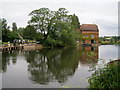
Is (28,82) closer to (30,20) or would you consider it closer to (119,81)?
(119,81)

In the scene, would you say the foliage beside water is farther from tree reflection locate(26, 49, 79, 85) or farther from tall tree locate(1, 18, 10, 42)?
tall tree locate(1, 18, 10, 42)

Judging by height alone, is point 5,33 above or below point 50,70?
above

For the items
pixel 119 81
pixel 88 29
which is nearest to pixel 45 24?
pixel 88 29

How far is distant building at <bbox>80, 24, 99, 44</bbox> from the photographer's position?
62.3 meters

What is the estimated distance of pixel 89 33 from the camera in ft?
206

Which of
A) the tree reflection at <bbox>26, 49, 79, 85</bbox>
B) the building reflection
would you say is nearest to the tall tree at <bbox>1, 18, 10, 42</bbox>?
the building reflection

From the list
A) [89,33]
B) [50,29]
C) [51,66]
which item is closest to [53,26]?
[50,29]

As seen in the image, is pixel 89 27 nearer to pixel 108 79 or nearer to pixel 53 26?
pixel 53 26

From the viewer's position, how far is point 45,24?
45188mm

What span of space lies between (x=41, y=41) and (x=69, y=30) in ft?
27.9

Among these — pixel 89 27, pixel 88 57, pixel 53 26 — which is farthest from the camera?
pixel 89 27

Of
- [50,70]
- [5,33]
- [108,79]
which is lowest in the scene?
[50,70]

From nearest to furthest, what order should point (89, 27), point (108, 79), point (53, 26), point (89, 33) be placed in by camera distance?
point (108, 79) → point (53, 26) → point (89, 33) → point (89, 27)

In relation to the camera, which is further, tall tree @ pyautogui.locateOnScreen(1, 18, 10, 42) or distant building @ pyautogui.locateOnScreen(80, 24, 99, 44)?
distant building @ pyautogui.locateOnScreen(80, 24, 99, 44)
